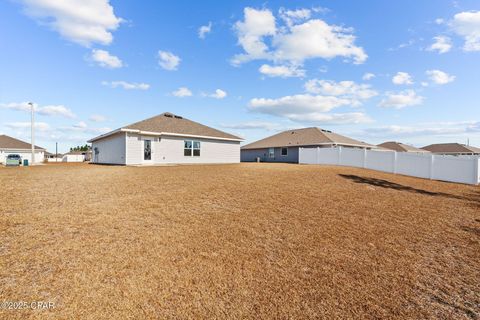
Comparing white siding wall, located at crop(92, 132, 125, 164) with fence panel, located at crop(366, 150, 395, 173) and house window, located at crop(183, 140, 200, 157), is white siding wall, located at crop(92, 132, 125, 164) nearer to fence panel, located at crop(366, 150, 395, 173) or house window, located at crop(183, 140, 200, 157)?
house window, located at crop(183, 140, 200, 157)

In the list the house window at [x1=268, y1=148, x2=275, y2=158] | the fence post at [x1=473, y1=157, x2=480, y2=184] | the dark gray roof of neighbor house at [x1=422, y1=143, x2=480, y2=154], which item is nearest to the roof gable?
the house window at [x1=268, y1=148, x2=275, y2=158]

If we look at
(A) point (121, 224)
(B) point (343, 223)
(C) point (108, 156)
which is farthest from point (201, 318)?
(C) point (108, 156)

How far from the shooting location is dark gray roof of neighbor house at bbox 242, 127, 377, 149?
33.2 meters

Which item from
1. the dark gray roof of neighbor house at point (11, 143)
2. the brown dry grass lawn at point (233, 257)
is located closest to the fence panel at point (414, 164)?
the brown dry grass lawn at point (233, 257)

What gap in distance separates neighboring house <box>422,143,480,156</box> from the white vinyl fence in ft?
134

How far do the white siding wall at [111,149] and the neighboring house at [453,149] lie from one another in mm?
59678

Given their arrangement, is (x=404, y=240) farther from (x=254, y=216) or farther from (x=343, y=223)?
(x=254, y=216)

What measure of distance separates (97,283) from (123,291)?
0.48m

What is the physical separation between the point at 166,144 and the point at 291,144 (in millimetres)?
18692

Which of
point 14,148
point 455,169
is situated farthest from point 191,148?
point 14,148

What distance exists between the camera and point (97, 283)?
3.74m

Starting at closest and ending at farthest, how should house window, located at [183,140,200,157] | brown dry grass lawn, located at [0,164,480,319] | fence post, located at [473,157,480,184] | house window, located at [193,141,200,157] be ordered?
brown dry grass lawn, located at [0,164,480,319] → fence post, located at [473,157,480,184] → house window, located at [183,140,200,157] → house window, located at [193,141,200,157]

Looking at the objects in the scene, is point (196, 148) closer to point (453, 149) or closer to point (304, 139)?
point (304, 139)

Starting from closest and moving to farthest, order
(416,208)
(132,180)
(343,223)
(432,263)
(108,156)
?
(432,263) < (343,223) < (416,208) < (132,180) < (108,156)
